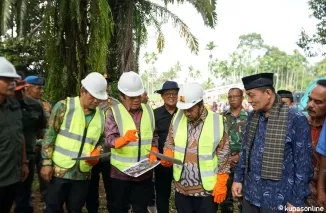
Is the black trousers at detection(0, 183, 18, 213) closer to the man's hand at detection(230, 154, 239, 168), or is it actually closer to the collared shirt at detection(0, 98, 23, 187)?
the collared shirt at detection(0, 98, 23, 187)

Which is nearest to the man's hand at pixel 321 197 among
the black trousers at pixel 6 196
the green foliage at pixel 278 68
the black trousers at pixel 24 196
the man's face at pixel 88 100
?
the man's face at pixel 88 100

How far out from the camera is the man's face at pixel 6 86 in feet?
8.48

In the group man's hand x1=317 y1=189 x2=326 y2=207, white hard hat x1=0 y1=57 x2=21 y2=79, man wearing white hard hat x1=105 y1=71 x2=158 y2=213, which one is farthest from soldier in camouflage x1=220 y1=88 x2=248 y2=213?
white hard hat x1=0 y1=57 x2=21 y2=79

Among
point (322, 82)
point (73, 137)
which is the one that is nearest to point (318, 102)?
point (322, 82)

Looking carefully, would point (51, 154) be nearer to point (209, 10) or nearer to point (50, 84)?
Result: point (50, 84)

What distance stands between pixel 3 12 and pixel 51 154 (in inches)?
198

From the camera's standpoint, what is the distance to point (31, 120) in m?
3.54

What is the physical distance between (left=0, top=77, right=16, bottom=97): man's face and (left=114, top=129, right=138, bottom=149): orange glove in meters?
0.94

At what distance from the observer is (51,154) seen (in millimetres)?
2971

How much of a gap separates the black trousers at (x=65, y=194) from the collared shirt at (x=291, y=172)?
1510 mm

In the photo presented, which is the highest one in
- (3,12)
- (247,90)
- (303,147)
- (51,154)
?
(3,12)

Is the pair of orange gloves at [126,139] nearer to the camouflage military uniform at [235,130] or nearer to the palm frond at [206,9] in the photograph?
the camouflage military uniform at [235,130]

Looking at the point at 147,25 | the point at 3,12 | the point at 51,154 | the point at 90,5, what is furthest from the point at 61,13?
the point at 51,154

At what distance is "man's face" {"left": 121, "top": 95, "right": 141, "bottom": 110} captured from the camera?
3.09 metres
